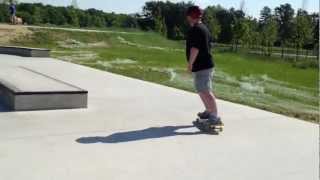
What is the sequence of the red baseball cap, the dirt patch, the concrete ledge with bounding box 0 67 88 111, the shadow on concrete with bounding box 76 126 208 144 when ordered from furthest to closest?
the dirt patch, the concrete ledge with bounding box 0 67 88 111, the red baseball cap, the shadow on concrete with bounding box 76 126 208 144

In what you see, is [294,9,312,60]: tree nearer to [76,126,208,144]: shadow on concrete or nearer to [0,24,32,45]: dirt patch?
[0,24,32,45]: dirt patch

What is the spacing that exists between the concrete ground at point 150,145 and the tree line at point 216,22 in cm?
2447

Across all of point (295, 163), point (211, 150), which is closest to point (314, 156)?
point (295, 163)

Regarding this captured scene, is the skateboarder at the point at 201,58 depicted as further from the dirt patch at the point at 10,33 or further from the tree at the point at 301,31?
the tree at the point at 301,31

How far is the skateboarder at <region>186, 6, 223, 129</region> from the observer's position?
22.3 feet

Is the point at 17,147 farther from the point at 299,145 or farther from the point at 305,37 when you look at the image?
the point at 305,37

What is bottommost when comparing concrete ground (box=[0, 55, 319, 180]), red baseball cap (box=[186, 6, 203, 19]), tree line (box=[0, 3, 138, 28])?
concrete ground (box=[0, 55, 319, 180])

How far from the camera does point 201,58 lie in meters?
6.89

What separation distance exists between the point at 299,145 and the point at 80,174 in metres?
3.00

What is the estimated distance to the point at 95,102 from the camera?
9.05 metres

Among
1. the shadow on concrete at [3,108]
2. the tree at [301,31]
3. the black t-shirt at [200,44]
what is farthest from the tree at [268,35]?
the black t-shirt at [200,44]

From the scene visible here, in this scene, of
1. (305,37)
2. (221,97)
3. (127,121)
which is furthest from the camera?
(305,37)

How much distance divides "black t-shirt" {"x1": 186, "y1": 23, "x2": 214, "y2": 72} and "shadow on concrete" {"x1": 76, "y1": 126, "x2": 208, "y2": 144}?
2.90 feet

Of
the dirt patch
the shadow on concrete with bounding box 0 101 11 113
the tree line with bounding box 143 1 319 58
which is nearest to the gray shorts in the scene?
the shadow on concrete with bounding box 0 101 11 113
